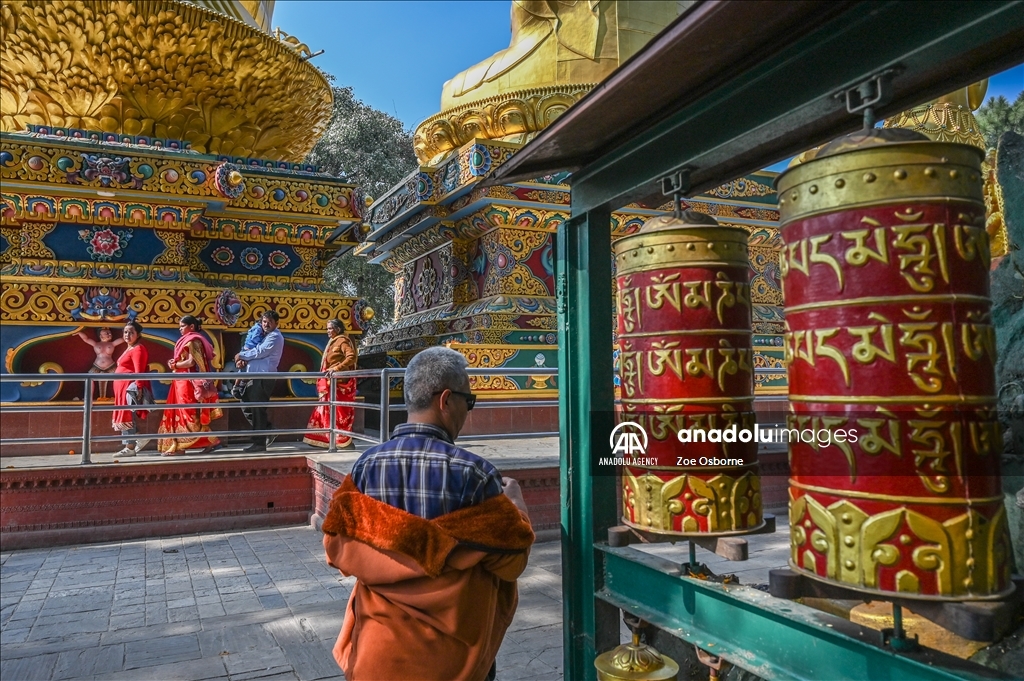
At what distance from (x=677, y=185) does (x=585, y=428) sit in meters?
0.80

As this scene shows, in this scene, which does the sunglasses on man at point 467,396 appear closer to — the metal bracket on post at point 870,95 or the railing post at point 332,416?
the metal bracket on post at point 870,95

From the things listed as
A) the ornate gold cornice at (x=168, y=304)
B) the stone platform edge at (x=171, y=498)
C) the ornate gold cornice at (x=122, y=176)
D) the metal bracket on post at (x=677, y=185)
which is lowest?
the stone platform edge at (x=171, y=498)

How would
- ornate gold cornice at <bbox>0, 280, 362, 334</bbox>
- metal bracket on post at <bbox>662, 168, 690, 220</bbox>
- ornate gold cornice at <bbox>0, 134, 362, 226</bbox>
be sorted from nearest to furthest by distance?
metal bracket on post at <bbox>662, 168, 690, 220</bbox>, ornate gold cornice at <bbox>0, 280, 362, 334</bbox>, ornate gold cornice at <bbox>0, 134, 362, 226</bbox>

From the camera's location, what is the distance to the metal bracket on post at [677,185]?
1.85 m

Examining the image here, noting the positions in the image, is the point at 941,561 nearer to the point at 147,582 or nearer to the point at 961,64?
the point at 961,64

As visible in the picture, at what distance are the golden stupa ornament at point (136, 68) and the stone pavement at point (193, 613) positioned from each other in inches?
239

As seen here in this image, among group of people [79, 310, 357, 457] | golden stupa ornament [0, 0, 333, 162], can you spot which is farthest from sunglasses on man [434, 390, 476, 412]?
golden stupa ornament [0, 0, 333, 162]

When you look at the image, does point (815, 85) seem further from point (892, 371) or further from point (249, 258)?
point (249, 258)

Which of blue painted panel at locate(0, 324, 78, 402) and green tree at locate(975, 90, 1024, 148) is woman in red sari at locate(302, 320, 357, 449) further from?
green tree at locate(975, 90, 1024, 148)

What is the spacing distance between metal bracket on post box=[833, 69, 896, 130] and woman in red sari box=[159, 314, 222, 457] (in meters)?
6.28

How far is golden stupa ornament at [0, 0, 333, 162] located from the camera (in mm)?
8945

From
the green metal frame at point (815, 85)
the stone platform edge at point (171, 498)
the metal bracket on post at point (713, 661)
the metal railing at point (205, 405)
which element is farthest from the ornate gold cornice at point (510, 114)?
the metal bracket on post at point (713, 661)

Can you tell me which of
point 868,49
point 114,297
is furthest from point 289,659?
point 114,297

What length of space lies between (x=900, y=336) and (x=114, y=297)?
8007 millimetres
